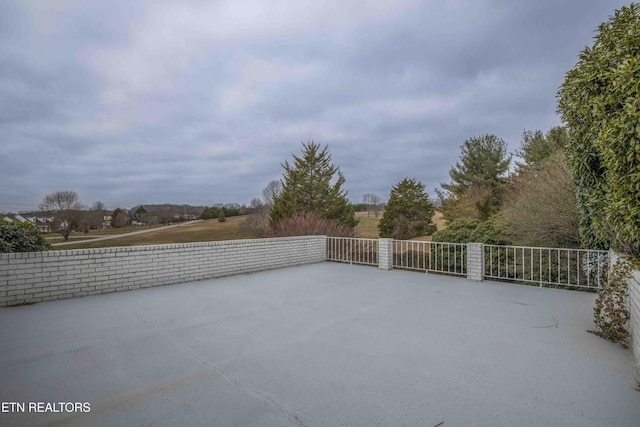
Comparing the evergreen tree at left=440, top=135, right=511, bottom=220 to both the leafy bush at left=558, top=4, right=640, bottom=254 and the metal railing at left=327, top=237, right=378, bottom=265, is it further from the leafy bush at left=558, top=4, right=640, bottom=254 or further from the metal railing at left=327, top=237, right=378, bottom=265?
the leafy bush at left=558, top=4, right=640, bottom=254

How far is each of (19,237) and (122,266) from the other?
1721mm

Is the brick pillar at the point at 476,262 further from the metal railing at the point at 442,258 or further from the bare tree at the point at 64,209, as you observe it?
the bare tree at the point at 64,209

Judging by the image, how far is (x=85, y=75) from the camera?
8172 mm

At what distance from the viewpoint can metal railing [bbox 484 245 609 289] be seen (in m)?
4.79

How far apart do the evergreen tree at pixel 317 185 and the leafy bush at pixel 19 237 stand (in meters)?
14.6

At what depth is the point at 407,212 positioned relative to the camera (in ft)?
64.1

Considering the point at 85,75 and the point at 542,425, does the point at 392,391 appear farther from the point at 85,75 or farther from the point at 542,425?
the point at 85,75

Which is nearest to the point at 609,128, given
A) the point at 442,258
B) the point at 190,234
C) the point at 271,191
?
the point at 442,258

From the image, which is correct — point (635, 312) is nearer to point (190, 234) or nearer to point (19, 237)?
point (19, 237)

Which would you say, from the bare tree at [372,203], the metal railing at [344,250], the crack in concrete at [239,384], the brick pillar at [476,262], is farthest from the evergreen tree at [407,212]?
the crack in concrete at [239,384]

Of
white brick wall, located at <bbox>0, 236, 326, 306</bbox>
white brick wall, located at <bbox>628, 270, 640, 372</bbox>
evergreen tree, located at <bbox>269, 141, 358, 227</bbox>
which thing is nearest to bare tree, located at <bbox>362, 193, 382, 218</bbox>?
evergreen tree, located at <bbox>269, 141, 358, 227</bbox>

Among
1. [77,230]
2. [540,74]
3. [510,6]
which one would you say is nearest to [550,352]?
[510,6]

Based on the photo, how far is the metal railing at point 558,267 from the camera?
15.7 ft

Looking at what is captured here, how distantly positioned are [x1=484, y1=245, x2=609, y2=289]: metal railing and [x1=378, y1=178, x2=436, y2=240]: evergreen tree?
12.4 meters
